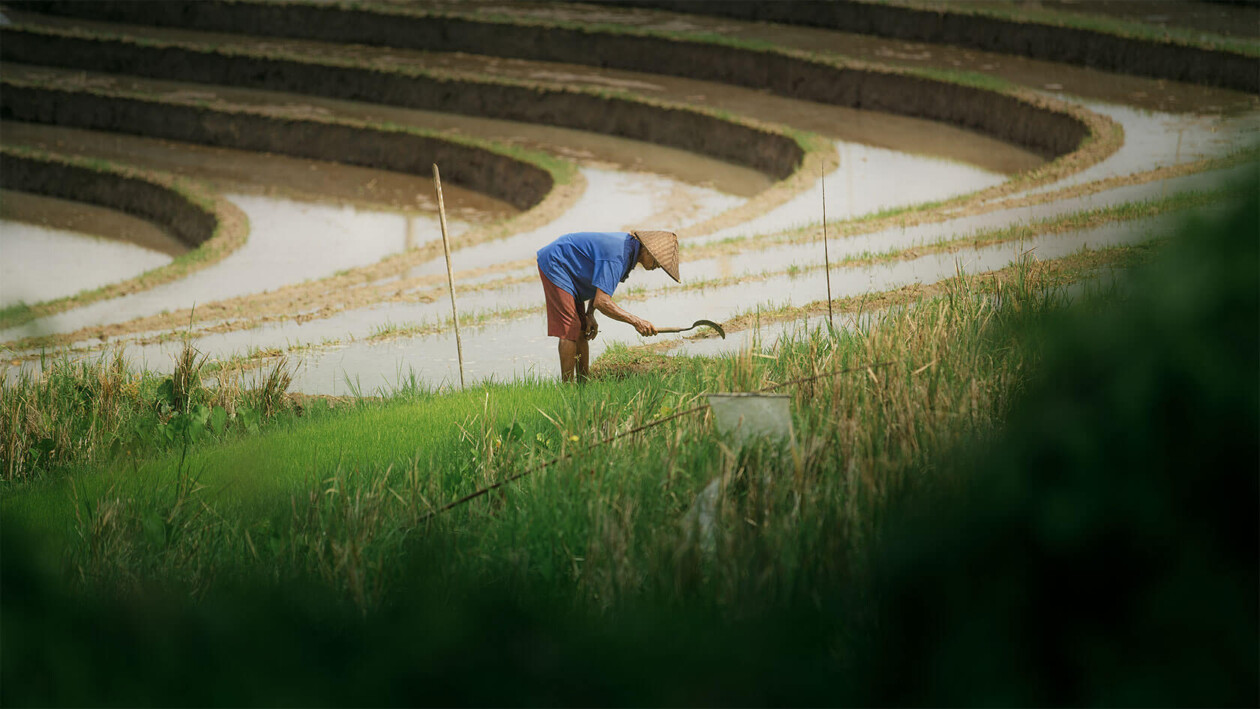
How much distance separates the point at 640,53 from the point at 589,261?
1305 cm

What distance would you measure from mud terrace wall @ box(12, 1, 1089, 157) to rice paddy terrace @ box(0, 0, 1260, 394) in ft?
0.12

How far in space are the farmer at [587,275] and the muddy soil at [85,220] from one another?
8.86m

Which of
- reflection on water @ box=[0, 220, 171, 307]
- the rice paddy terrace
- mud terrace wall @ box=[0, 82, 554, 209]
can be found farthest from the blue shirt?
mud terrace wall @ box=[0, 82, 554, 209]

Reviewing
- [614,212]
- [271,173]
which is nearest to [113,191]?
[271,173]

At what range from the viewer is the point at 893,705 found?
84 cm

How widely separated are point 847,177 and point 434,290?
5527mm

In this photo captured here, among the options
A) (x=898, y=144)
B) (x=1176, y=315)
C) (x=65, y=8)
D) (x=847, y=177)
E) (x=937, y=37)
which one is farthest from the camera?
(x=65, y=8)

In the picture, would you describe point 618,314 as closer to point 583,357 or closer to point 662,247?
point 662,247

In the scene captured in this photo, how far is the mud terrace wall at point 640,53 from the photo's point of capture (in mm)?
13766

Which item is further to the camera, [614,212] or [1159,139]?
[614,212]

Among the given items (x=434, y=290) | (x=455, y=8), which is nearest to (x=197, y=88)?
(x=455, y=8)

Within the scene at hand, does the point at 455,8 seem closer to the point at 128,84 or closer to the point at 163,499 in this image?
the point at 128,84

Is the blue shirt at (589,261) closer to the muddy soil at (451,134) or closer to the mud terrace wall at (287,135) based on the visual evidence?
the muddy soil at (451,134)

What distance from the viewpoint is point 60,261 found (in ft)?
40.8
